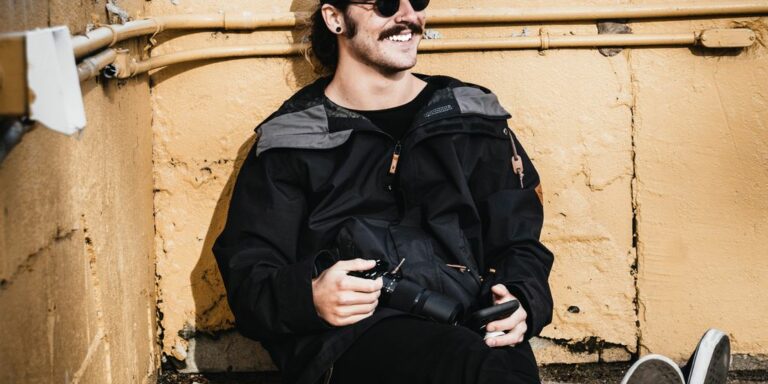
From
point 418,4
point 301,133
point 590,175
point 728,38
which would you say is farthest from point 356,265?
point 728,38

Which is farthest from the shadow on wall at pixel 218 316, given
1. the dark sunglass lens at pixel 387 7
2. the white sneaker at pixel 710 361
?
the white sneaker at pixel 710 361

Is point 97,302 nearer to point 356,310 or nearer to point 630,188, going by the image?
point 356,310

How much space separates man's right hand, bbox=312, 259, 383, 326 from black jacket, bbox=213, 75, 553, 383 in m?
0.22

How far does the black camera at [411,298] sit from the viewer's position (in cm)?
246

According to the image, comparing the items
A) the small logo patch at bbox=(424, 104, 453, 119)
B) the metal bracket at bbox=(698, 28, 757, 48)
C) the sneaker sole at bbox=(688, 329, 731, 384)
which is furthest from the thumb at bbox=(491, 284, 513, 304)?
the metal bracket at bbox=(698, 28, 757, 48)

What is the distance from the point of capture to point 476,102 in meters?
2.97

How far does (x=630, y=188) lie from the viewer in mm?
3545

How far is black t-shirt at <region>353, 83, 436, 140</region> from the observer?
3037 millimetres

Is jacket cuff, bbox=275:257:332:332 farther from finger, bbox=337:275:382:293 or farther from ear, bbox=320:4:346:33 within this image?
ear, bbox=320:4:346:33

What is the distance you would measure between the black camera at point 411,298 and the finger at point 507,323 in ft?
0.34

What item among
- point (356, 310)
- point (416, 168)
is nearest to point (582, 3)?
point (416, 168)

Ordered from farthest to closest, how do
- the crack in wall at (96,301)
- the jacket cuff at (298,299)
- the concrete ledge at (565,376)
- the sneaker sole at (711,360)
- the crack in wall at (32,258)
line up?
the concrete ledge at (565,376)
the sneaker sole at (711,360)
the jacket cuff at (298,299)
the crack in wall at (96,301)
the crack in wall at (32,258)

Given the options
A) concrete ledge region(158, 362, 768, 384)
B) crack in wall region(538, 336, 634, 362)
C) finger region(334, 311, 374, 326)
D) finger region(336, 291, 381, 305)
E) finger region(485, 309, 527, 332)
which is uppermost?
finger region(336, 291, 381, 305)

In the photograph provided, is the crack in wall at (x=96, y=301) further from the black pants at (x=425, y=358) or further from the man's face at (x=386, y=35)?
the man's face at (x=386, y=35)
